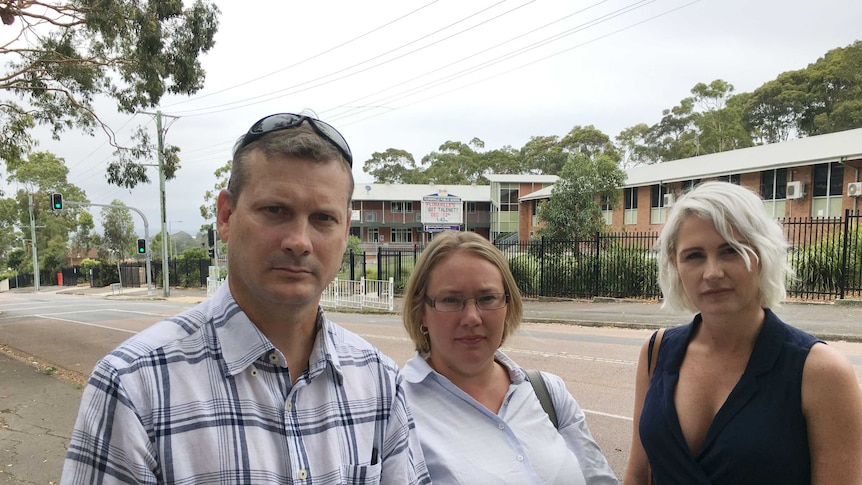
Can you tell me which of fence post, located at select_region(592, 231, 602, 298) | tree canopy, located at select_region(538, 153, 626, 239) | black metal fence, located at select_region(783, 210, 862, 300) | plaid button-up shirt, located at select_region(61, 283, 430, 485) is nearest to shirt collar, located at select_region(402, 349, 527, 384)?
plaid button-up shirt, located at select_region(61, 283, 430, 485)

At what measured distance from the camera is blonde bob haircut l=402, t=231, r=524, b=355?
2.05 m

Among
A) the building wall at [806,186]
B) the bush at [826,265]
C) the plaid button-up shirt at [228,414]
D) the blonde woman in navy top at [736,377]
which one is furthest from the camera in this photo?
the building wall at [806,186]

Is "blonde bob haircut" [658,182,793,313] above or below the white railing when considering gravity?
above

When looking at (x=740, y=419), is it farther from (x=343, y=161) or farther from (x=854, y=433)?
(x=343, y=161)

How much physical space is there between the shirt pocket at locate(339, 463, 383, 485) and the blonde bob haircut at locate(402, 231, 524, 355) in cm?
73

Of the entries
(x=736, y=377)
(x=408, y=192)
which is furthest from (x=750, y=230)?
(x=408, y=192)

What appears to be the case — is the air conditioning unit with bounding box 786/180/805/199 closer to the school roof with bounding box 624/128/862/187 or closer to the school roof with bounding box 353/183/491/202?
the school roof with bounding box 624/128/862/187

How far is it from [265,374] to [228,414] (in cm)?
15

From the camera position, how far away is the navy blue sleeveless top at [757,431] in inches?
63.7

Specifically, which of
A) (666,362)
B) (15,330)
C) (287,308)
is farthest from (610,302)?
(15,330)

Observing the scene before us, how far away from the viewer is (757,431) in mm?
1660

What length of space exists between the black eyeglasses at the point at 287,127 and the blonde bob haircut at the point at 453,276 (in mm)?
660

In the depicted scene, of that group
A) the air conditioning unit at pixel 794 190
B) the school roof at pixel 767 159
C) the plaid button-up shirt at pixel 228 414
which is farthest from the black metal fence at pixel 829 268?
the plaid button-up shirt at pixel 228 414

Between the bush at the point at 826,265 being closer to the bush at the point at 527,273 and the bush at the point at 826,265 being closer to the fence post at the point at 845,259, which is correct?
the fence post at the point at 845,259
